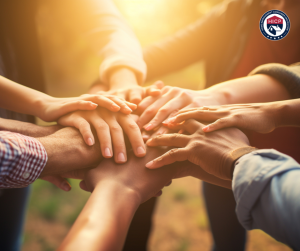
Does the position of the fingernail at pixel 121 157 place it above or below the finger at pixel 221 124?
below

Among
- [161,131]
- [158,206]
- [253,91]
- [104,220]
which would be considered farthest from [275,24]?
[158,206]

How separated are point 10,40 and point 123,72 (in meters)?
0.51

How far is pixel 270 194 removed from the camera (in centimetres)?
38

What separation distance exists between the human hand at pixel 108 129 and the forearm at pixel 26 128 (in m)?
0.05

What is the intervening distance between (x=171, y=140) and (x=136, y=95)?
1.02 ft

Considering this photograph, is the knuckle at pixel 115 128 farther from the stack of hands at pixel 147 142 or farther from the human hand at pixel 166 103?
the human hand at pixel 166 103

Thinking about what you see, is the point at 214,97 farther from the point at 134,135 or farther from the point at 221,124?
the point at 134,135

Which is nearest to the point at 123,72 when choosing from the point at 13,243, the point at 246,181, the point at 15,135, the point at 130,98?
the point at 130,98

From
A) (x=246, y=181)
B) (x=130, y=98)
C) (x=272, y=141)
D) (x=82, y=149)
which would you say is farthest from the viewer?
(x=272, y=141)

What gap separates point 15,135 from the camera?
0.50m

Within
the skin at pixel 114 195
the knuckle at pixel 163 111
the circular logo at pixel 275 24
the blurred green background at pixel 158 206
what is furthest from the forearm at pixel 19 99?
the circular logo at pixel 275 24

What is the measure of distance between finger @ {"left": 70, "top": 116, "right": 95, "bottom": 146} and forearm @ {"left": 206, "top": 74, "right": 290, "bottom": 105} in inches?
20.2

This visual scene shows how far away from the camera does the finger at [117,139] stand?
2.09 feet

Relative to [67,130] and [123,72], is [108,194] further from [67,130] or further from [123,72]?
[123,72]
